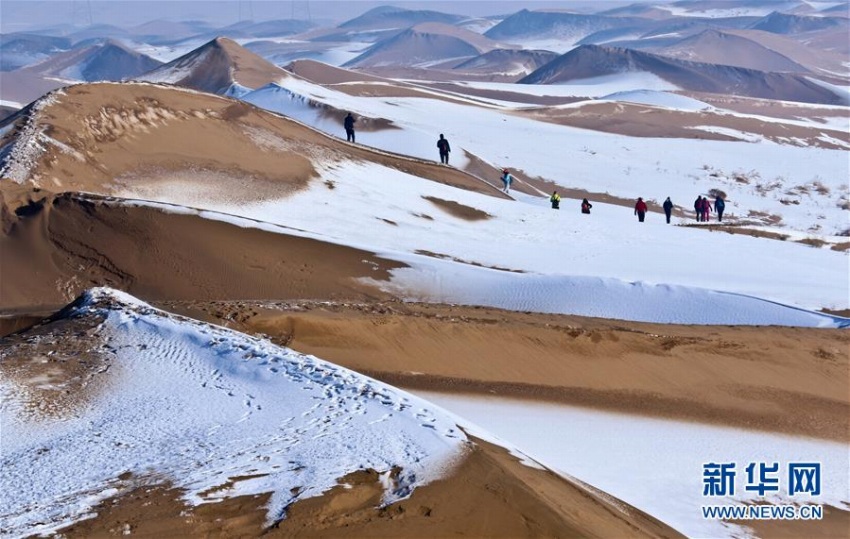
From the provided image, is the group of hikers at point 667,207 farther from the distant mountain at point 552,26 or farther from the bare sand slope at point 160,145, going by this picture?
the distant mountain at point 552,26

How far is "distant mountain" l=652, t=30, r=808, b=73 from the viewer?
101 m

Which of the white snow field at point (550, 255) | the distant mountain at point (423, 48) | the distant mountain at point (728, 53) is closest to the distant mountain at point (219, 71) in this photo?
the white snow field at point (550, 255)

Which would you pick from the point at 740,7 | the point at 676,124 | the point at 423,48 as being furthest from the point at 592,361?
the point at 740,7

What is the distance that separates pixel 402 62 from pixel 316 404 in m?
123

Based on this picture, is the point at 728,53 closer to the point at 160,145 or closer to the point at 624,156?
the point at 624,156

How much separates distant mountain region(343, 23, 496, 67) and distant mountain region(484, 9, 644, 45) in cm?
2171

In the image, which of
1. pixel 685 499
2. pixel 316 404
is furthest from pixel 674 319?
pixel 316 404

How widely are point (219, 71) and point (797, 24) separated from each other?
4764 inches

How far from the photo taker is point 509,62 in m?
108

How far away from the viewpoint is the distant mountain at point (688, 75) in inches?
2955

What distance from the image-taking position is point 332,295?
14.4 m

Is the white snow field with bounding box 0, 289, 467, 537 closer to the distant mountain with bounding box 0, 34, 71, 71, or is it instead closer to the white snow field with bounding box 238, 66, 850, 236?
the white snow field with bounding box 238, 66, 850, 236

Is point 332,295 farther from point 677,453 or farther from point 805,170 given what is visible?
point 805,170

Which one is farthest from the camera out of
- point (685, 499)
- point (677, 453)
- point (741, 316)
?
point (741, 316)
